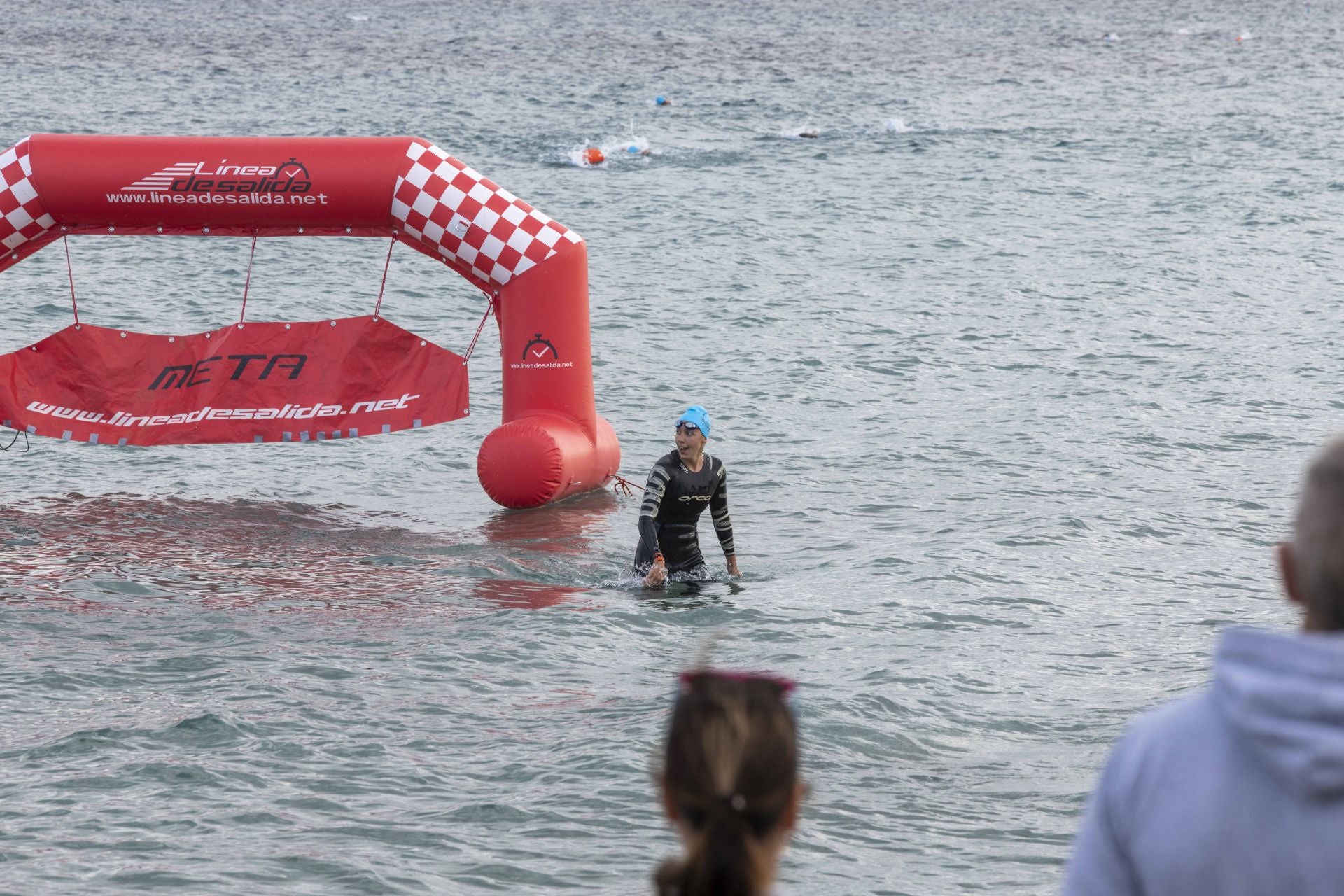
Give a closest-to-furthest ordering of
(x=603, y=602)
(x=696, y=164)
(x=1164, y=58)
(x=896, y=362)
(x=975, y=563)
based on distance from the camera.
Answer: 1. (x=603, y=602)
2. (x=975, y=563)
3. (x=896, y=362)
4. (x=696, y=164)
5. (x=1164, y=58)

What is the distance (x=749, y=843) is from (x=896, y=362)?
1693cm

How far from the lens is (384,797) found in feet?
23.7

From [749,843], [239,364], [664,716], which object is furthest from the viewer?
[239,364]

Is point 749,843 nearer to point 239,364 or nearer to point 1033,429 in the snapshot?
point 239,364

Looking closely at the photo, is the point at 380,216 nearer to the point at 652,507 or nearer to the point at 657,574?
the point at 652,507

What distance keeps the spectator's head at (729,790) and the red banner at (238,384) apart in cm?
1082

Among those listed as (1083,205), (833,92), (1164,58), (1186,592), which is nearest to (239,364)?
(1186,592)

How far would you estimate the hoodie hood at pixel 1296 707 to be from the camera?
81.2 inches

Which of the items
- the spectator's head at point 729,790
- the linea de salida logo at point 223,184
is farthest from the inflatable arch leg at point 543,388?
the spectator's head at point 729,790

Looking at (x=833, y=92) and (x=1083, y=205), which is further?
(x=833, y=92)

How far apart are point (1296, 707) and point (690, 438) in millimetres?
8339

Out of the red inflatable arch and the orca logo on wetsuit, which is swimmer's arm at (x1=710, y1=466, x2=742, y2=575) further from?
the orca logo on wetsuit

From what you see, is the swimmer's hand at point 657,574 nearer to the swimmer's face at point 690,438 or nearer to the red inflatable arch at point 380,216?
the swimmer's face at point 690,438

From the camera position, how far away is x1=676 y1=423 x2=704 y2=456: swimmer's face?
34.0 feet
